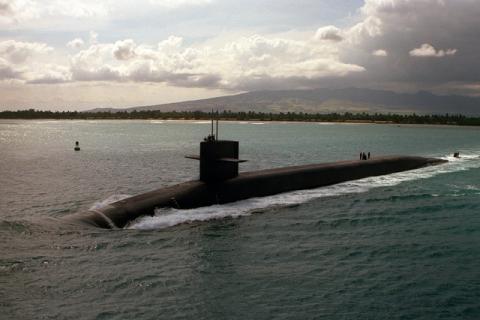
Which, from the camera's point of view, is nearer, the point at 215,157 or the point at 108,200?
the point at 215,157

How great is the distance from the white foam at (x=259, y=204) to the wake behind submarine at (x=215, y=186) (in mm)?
469

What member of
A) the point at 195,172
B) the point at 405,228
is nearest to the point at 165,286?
the point at 405,228

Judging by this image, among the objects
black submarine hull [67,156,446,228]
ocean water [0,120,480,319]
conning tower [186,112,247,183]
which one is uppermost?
conning tower [186,112,247,183]

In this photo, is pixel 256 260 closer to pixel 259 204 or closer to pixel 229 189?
pixel 259 204

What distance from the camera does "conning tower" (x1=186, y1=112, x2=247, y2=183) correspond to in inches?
1027

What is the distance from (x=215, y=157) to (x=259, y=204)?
3749 millimetres

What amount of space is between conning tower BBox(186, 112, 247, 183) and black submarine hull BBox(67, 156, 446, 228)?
470 mm

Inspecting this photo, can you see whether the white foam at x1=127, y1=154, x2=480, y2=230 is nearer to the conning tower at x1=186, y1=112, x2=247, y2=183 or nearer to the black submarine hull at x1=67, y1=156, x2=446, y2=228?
the black submarine hull at x1=67, y1=156, x2=446, y2=228

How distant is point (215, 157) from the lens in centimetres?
2644

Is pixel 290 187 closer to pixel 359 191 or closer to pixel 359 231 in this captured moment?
pixel 359 191

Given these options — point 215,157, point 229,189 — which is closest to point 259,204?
point 229,189

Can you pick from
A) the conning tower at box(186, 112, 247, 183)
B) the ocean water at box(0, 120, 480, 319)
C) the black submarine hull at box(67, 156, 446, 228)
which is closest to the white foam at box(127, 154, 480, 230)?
the ocean water at box(0, 120, 480, 319)

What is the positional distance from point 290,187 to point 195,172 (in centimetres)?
1500

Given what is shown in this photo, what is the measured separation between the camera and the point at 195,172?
44469 mm
